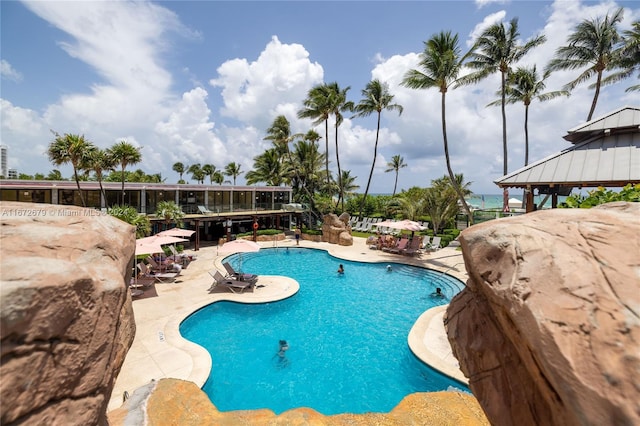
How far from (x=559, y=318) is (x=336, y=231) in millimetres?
25385

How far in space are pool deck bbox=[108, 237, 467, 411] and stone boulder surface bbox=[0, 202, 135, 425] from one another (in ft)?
17.4

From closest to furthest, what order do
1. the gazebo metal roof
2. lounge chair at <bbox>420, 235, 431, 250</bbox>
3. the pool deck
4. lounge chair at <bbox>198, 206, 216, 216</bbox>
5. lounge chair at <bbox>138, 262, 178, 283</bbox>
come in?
the pool deck < the gazebo metal roof < lounge chair at <bbox>138, 262, 178, 283</bbox> < lounge chair at <bbox>420, 235, 431, 250</bbox> < lounge chair at <bbox>198, 206, 216, 216</bbox>

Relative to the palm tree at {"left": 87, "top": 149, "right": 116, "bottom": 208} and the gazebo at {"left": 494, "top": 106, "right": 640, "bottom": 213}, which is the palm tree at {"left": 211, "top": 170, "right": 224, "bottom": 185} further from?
the gazebo at {"left": 494, "top": 106, "right": 640, "bottom": 213}

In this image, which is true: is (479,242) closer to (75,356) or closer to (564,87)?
(75,356)

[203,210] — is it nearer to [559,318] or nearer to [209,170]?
[559,318]

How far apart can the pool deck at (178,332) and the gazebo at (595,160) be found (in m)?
6.67

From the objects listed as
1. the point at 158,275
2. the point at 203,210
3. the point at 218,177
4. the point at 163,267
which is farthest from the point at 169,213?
the point at 218,177

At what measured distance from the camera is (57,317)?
89.0 inches

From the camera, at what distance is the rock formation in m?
26.8

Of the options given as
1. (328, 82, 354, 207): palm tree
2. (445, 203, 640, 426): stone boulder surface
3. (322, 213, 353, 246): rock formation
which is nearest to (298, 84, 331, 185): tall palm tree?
(328, 82, 354, 207): palm tree

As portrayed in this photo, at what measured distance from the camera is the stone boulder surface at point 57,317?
1.95m

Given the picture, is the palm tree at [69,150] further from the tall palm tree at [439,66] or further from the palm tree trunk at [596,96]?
the palm tree trunk at [596,96]

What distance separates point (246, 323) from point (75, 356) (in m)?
9.95

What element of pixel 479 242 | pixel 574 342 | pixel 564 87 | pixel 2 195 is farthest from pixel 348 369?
pixel 564 87
